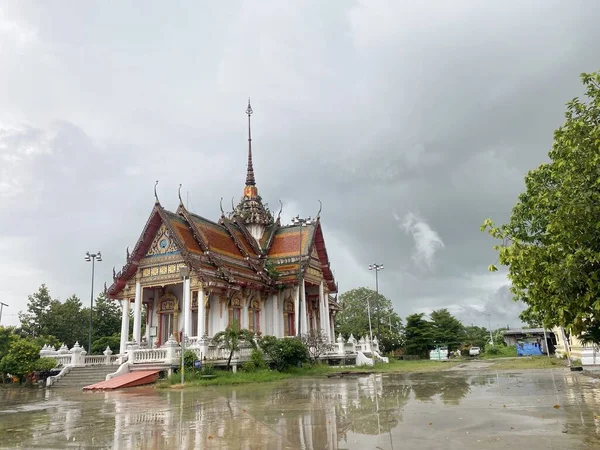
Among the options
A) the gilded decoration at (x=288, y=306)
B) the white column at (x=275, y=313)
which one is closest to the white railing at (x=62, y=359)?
the white column at (x=275, y=313)

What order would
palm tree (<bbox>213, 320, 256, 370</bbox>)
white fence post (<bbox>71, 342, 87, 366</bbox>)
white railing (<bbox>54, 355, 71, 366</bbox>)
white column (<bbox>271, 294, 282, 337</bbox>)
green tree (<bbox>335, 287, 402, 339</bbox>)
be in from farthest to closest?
green tree (<bbox>335, 287, 402, 339</bbox>) → white column (<bbox>271, 294, 282, 337</bbox>) → white railing (<bbox>54, 355, 71, 366</bbox>) → white fence post (<bbox>71, 342, 87, 366</bbox>) → palm tree (<bbox>213, 320, 256, 370</bbox>)

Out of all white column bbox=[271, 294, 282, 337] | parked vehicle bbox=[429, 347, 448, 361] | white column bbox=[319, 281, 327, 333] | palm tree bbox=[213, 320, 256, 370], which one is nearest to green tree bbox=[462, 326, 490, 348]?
parked vehicle bbox=[429, 347, 448, 361]

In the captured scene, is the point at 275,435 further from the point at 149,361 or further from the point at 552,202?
the point at 149,361

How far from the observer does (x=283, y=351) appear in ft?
74.9

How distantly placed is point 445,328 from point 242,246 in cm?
3278

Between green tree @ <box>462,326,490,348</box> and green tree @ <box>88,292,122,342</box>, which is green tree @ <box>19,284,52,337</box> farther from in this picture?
green tree @ <box>462,326,490,348</box>

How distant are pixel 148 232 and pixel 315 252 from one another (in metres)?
11.2

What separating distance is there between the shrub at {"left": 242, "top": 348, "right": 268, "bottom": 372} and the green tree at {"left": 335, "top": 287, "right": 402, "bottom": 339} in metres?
36.3

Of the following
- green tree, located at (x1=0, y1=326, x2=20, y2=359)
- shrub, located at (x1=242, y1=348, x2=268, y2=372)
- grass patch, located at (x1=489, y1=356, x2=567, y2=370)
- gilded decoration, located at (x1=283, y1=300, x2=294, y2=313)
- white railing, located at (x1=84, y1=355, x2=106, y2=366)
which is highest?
gilded decoration, located at (x1=283, y1=300, x2=294, y2=313)

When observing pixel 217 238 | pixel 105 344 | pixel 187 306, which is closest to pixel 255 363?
pixel 187 306

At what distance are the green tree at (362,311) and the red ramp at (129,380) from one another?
39.7 meters

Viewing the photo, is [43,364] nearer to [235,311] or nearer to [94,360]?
[94,360]

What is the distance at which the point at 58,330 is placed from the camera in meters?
44.2

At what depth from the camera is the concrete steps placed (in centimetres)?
2112
